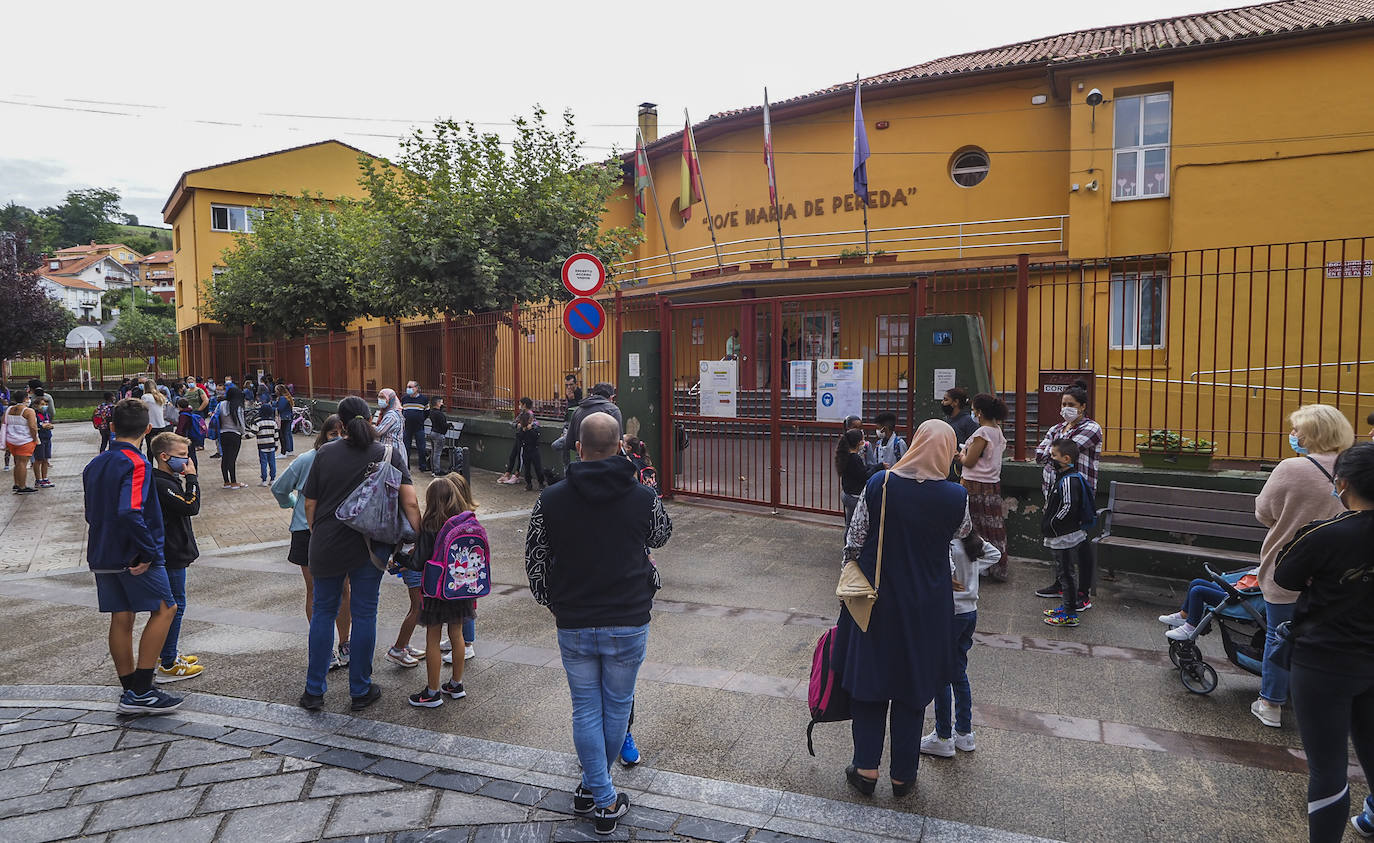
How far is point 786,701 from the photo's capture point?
16.0 feet

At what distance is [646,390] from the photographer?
11.0 metres

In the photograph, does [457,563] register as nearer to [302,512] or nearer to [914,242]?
[302,512]

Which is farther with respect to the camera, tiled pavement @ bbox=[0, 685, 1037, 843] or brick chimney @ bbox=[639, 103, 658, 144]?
brick chimney @ bbox=[639, 103, 658, 144]

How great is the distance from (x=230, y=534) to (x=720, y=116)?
57.1ft

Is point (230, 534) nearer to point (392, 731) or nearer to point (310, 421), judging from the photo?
point (392, 731)

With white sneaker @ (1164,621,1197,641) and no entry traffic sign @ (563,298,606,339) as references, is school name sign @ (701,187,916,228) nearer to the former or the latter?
no entry traffic sign @ (563,298,606,339)

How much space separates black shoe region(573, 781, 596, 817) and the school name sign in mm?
17896

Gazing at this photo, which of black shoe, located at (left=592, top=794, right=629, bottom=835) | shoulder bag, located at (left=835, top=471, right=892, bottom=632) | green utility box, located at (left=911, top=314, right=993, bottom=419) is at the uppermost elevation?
green utility box, located at (left=911, top=314, right=993, bottom=419)

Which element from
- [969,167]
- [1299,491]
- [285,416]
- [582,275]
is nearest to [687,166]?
[969,167]

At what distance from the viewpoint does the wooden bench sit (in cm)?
680

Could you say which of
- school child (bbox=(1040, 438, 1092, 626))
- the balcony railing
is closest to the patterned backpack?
school child (bbox=(1040, 438, 1092, 626))

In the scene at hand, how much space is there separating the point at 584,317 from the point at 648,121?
21.7m

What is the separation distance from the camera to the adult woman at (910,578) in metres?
3.57

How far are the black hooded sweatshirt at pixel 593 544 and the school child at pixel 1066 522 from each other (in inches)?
160
